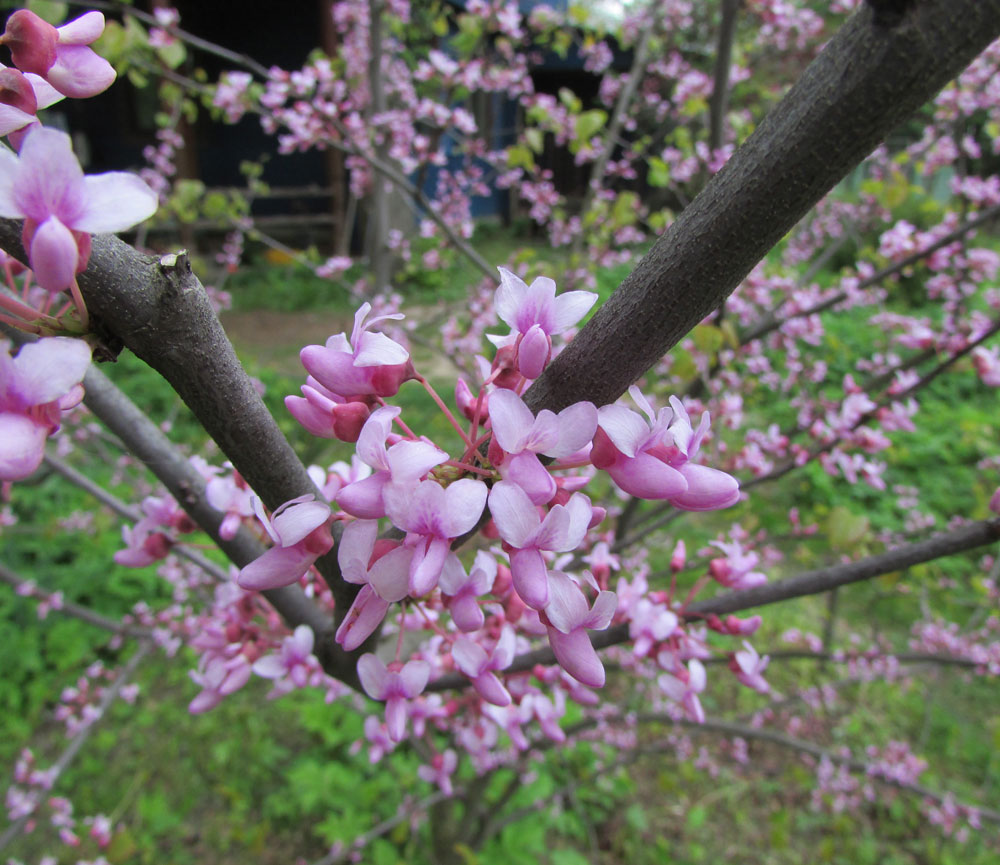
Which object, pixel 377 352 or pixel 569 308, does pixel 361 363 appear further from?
pixel 569 308

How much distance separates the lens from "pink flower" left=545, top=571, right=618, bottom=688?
1.85 ft

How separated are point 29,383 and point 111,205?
144 mm

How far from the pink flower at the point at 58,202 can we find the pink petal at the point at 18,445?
4.5 inches

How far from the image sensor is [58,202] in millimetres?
431

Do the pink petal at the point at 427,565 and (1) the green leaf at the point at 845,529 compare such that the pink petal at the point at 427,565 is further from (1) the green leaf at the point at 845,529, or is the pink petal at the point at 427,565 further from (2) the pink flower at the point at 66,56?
(1) the green leaf at the point at 845,529

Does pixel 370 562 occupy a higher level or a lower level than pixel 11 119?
lower

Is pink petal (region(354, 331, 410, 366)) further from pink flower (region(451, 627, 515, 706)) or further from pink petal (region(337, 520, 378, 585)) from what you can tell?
pink flower (region(451, 627, 515, 706))

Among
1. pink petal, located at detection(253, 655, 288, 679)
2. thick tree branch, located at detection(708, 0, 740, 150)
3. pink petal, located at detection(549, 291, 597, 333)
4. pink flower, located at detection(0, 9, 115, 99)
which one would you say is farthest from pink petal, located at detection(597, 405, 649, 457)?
thick tree branch, located at detection(708, 0, 740, 150)

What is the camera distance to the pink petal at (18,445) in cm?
45

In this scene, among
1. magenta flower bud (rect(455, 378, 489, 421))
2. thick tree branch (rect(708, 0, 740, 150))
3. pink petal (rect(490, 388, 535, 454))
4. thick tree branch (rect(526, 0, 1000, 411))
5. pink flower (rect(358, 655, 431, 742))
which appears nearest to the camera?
thick tree branch (rect(526, 0, 1000, 411))

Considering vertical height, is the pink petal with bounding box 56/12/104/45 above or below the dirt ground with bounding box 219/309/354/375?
above

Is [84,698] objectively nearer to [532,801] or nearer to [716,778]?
[532,801]

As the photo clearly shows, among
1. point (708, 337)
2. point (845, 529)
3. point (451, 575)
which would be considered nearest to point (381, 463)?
point (451, 575)

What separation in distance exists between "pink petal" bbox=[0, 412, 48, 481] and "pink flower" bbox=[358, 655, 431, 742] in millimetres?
431
